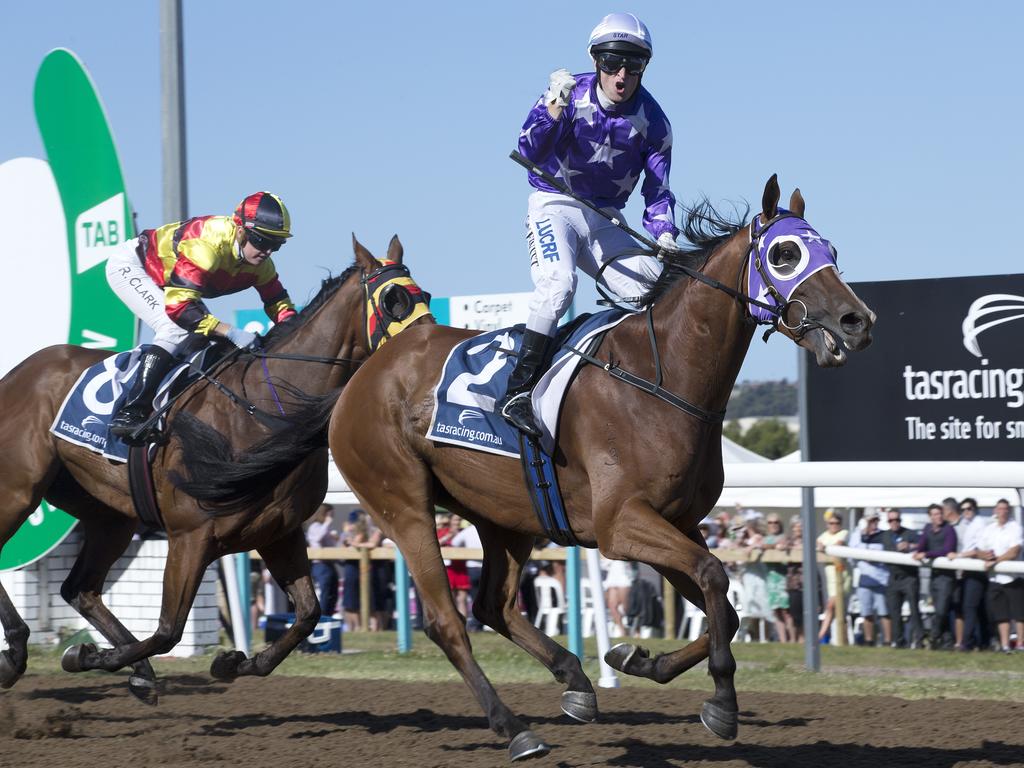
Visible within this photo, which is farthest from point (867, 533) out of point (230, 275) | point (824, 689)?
point (230, 275)

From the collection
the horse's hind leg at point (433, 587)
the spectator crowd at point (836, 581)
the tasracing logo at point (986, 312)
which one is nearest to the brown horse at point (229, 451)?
the horse's hind leg at point (433, 587)

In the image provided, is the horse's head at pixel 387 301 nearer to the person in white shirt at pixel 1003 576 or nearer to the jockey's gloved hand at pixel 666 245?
the jockey's gloved hand at pixel 666 245

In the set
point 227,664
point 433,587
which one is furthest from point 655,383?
point 227,664

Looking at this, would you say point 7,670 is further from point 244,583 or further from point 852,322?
point 852,322

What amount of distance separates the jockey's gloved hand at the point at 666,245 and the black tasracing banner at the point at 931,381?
2.75 meters

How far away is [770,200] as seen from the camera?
4434 mm

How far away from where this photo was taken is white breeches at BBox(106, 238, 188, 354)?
630 centimetres

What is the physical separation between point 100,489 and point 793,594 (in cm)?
606

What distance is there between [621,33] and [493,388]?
51.2 inches

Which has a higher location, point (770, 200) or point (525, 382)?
point (770, 200)

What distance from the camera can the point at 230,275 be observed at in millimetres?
6301

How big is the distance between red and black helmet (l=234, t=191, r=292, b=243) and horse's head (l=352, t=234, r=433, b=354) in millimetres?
405

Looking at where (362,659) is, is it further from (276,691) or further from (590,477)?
(590,477)

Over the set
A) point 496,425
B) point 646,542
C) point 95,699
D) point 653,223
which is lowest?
point 95,699
